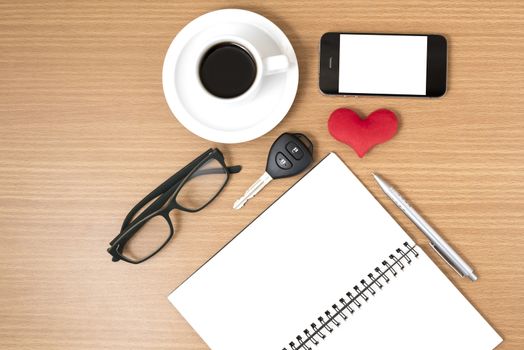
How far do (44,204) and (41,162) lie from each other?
0.06m

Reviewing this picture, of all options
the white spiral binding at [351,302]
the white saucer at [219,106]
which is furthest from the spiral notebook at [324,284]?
the white saucer at [219,106]

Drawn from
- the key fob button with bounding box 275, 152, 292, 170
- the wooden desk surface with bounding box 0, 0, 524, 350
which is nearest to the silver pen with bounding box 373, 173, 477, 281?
the wooden desk surface with bounding box 0, 0, 524, 350

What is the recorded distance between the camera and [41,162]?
0.82 meters

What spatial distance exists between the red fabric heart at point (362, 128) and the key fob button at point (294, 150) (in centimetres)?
5

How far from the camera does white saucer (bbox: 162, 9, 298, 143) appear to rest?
0.78m

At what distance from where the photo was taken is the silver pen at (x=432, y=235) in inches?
31.1

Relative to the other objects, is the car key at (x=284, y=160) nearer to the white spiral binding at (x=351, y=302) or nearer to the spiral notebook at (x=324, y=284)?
the spiral notebook at (x=324, y=284)

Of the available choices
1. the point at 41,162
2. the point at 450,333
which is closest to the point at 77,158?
the point at 41,162

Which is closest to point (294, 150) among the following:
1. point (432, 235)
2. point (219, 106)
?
point (219, 106)

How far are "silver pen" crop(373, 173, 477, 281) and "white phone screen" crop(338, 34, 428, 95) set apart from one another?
0.14m

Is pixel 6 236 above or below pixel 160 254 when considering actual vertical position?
above

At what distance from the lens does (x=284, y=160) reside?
80 cm

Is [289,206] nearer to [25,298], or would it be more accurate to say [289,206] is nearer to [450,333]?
[450,333]

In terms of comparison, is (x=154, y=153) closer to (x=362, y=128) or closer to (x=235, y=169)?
(x=235, y=169)
